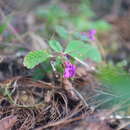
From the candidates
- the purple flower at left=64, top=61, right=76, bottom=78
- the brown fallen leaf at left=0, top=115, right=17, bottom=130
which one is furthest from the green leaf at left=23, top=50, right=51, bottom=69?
the brown fallen leaf at left=0, top=115, right=17, bottom=130

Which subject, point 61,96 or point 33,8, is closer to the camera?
point 61,96

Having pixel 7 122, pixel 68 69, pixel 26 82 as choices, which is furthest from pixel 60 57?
pixel 7 122

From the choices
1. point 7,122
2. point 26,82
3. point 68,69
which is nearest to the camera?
point 7,122

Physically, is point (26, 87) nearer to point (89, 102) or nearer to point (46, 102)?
point (46, 102)

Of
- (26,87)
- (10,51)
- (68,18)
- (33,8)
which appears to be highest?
(33,8)

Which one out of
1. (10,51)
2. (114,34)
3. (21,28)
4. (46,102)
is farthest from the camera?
(114,34)

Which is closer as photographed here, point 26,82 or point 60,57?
point 60,57

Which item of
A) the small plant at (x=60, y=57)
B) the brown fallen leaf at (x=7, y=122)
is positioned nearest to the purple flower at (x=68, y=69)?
the small plant at (x=60, y=57)

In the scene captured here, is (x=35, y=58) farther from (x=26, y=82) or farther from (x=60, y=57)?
(x=26, y=82)

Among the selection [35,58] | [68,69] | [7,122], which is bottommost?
[7,122]

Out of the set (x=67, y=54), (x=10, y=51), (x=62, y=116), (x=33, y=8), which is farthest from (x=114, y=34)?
(x=62, y=116)
